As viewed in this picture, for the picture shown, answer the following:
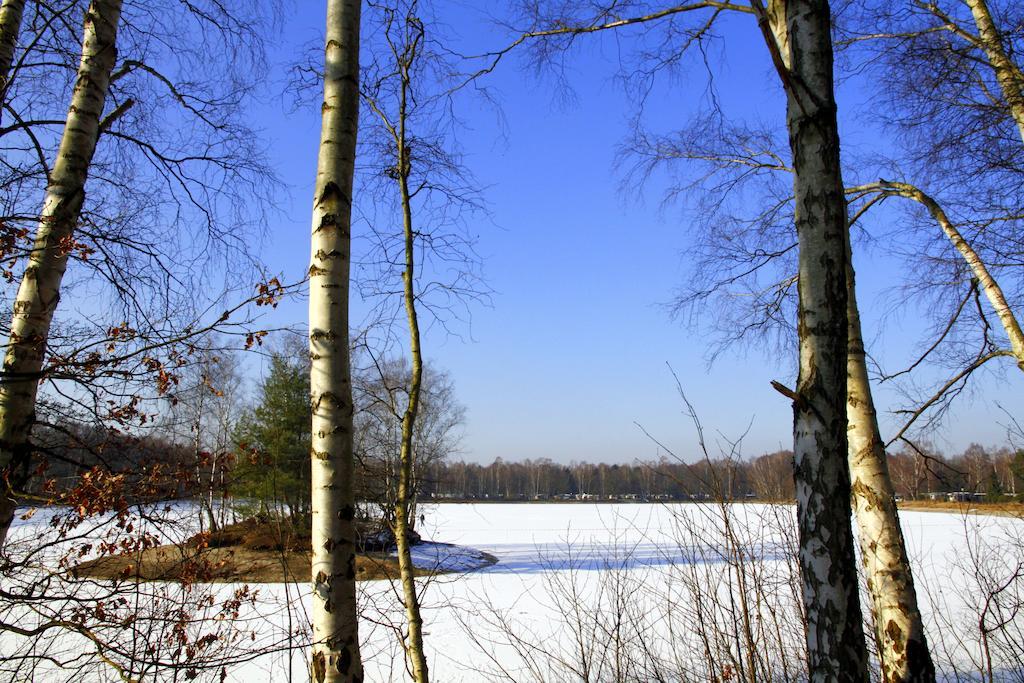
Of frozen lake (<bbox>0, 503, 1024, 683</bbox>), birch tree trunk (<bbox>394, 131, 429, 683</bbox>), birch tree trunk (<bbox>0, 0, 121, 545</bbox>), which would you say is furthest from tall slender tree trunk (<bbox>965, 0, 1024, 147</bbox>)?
birch tree trunk (<bbox>0, 0, 121, 545</bbox>)

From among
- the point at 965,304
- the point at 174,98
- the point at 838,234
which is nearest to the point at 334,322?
the point at 838,234

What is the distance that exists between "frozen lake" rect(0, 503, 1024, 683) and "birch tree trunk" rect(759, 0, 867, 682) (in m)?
1.12

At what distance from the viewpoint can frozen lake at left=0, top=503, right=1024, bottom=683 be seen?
3.22 metres

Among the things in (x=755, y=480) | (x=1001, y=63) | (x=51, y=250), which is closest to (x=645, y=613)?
(x=755, y=480)

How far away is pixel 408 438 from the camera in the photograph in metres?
3.41

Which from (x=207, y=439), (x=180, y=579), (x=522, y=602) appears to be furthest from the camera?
(x=207, y=439)

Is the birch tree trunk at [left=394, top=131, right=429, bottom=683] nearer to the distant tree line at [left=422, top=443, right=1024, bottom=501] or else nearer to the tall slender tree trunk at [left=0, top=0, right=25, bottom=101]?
the distant tree line at [left=422, top=443, right=1024, bottom=501]

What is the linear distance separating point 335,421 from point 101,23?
2478mm

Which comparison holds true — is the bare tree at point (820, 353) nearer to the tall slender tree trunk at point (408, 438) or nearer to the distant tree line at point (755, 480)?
the distant tree line at point (755, 480)

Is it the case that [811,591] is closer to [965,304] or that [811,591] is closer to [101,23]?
[101,23]

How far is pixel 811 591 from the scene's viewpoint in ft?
5.87

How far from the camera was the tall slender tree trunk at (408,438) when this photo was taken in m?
3.14

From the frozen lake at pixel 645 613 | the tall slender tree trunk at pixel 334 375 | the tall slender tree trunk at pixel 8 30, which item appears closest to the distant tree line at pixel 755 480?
the frozen lake at pixel 645 613

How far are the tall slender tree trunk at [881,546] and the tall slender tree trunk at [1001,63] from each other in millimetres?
2428
